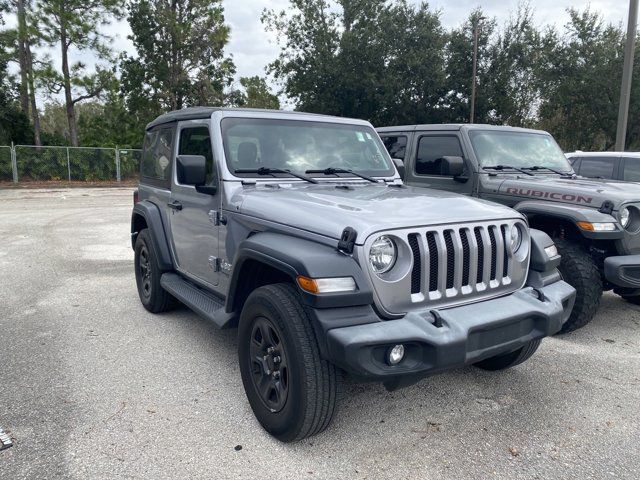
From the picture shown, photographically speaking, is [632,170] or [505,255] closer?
[505,255]

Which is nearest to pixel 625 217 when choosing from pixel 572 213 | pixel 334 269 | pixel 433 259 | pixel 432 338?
pixel 572 213

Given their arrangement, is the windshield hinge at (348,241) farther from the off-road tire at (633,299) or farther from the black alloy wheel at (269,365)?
the off-road tire at (633,299)

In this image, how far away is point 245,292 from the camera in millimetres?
3291

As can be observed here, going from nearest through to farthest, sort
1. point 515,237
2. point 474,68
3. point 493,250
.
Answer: point 493,250
point 515,237
point 474,68

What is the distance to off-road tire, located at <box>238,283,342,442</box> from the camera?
102 inches

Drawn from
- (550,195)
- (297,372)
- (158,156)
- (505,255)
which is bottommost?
(297,372)

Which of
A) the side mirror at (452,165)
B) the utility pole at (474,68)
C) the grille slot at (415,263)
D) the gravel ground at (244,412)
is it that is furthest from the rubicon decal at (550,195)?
the utility pole at (474,68)

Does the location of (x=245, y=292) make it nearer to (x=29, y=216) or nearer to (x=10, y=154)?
(x=29, y=216)

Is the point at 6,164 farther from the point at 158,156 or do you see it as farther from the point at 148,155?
the point at 158,156

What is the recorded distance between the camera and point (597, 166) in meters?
8.01

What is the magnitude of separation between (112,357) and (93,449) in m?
1.36

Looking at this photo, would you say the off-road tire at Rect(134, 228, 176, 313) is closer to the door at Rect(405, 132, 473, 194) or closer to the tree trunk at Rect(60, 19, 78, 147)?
the door at Rect(405, 132, 473, 194)

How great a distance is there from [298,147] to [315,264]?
5.68ft

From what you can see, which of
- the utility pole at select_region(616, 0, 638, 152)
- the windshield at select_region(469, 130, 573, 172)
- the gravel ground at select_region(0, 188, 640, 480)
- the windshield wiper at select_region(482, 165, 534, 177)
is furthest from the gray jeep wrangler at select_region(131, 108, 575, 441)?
the utility pole at select_region(616, 0, 638, 152)
